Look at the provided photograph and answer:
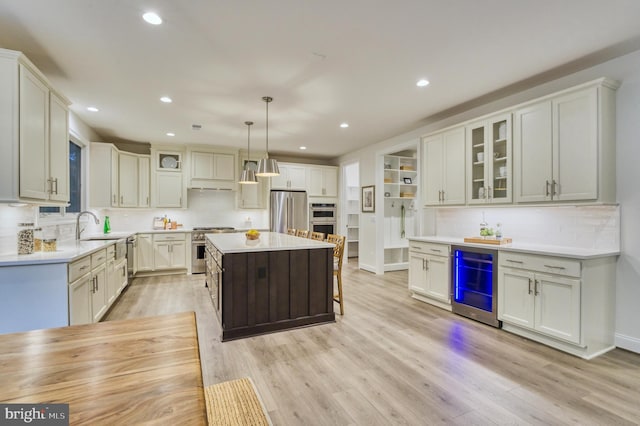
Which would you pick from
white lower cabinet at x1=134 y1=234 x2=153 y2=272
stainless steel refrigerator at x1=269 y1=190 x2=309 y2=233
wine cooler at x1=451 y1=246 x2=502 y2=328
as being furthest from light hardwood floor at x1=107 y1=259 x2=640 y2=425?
stainless steel refrigerator at x1=269 y1=190 x2=309 y2=233

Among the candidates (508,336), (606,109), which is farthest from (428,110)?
(508,336)

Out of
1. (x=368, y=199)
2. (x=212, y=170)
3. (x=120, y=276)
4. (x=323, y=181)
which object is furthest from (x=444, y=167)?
(x=120, y=276)

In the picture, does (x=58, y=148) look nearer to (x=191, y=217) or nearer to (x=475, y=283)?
(x=191, y=217)

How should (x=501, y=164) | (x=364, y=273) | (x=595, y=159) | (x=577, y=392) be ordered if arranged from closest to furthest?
(x=577, y=392)
(x=595, y=159)
(x=501, y=164)
(x=364, y=273)

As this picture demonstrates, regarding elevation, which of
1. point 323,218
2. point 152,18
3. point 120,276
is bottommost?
point 120,276

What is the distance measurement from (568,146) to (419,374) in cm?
254

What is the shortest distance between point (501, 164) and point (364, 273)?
3349 mm

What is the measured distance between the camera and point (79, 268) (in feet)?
8.93

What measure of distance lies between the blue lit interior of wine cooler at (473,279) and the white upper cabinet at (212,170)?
15.3ft

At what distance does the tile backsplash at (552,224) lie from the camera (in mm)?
2896

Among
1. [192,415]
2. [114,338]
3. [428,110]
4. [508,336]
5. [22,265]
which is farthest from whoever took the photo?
[428,110]

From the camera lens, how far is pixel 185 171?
6.19 m

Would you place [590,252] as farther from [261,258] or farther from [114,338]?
[114,338]

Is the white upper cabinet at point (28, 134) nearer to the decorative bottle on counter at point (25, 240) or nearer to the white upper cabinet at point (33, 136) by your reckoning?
the white upper cabinet at point (33, 136)
